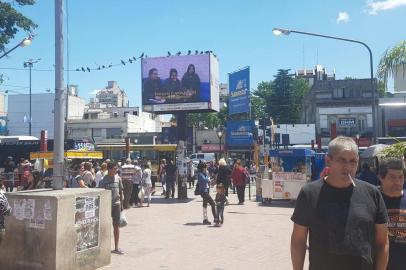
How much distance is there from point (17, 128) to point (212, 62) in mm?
51144

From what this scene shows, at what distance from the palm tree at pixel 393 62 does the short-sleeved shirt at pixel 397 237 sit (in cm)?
781

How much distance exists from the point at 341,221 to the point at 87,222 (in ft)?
17.2

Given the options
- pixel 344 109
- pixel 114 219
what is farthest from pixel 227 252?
pixel 344 109

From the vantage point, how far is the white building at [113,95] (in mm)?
116812

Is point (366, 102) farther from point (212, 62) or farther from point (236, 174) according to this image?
point (236, 174)

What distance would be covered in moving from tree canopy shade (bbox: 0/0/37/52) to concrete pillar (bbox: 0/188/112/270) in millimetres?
12291

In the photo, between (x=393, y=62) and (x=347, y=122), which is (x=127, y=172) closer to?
(x=393, y=62)

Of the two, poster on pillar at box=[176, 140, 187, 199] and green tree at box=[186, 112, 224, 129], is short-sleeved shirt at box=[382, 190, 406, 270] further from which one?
green tree at box=[186, 112, 224, 129]

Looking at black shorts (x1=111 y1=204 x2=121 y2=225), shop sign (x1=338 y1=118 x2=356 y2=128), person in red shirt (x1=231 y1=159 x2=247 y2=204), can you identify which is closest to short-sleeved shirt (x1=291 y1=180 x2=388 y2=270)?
black shorts (x1=111 y1=204 x2=121 y2=225)

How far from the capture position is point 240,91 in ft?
145

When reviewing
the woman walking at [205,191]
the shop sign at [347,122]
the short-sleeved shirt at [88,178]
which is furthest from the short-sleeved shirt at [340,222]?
the shop sign at [347,122]

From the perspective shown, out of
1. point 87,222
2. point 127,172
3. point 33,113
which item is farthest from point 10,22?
point 33,113

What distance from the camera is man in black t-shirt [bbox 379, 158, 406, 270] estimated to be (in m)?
4.12

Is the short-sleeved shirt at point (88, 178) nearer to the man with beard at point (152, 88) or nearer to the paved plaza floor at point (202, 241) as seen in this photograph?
the paved plaza floor at point (202, 241)
